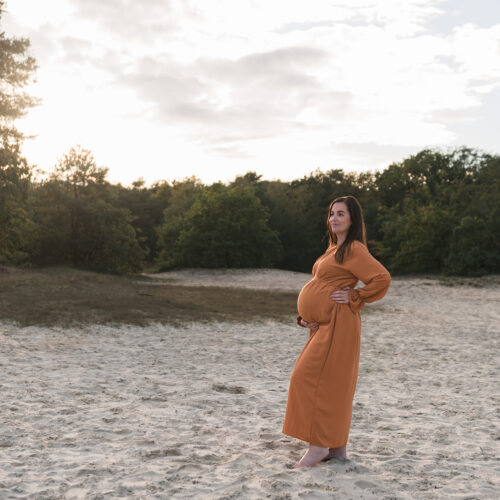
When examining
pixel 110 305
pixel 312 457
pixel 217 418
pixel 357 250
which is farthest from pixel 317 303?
pixel 110 305

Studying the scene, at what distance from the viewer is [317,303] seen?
3.96m

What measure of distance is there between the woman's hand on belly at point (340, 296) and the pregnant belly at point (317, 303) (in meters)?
0.05

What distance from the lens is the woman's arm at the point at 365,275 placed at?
376 centimetres

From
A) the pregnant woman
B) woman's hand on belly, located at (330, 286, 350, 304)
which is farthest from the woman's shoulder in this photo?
woman's hand on belly, located at (330, 286, 350, 304)

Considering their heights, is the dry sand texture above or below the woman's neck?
below

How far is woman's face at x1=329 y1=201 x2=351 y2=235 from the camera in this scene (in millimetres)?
3977

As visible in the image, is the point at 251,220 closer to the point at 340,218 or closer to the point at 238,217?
the point at 238,217

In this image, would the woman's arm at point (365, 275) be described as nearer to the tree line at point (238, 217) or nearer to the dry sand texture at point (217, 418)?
the dry sand texture at point (217, 418)

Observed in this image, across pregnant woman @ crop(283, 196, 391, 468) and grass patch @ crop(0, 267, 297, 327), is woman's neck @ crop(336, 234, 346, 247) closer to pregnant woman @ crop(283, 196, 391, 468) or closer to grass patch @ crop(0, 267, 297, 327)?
pregnant woman @ crop(283, 196, 391, 468)

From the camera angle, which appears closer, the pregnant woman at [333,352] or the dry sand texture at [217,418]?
the dry sand texture at [217,418]

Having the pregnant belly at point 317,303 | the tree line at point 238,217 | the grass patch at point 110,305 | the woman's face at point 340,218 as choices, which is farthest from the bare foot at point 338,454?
the tree line at point 238,217

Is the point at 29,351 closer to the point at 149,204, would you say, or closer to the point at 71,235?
the point at 71,235

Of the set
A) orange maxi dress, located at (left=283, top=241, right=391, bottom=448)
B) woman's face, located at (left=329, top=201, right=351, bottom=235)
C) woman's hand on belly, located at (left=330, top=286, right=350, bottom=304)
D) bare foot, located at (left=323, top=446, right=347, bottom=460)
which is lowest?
bare foot, located at (left=323, top=446, right=347, bottom=460)

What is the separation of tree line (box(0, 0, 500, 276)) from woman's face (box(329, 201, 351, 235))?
19729 mm
